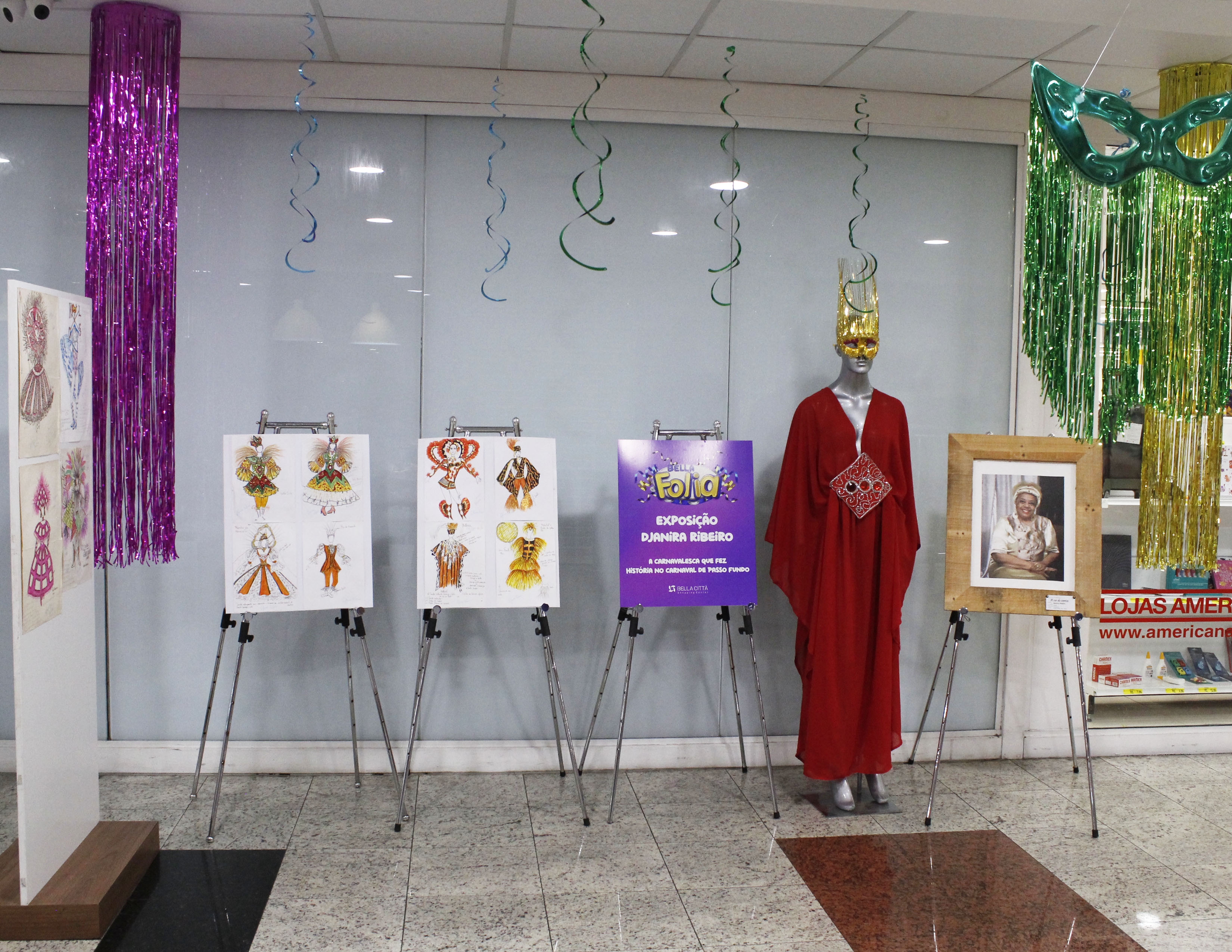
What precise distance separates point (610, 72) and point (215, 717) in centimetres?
282

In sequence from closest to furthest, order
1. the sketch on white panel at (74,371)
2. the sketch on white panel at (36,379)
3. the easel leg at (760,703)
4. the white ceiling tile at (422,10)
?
1. the sketch on white panel at (36,379)
2. the sketch on white panel at (74,371)
3. the white ceiling tile at (422,10)
4. the easel leg at (760,703)

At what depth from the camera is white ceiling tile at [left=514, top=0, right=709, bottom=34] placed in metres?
2.99

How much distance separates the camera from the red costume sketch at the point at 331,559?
3209mm

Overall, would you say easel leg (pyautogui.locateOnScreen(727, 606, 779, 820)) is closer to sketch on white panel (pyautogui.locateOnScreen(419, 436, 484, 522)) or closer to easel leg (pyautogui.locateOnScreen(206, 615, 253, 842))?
sketch on white panel (pyautogui.locateOnScreen(419, 436, 484, 522))

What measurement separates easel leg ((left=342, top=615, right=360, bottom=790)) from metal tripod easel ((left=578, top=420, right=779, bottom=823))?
2.64ft

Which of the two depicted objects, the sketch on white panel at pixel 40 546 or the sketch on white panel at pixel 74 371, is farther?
the sketch on white panel at pixel 74 371

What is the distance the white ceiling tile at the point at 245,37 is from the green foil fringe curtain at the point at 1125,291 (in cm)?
230

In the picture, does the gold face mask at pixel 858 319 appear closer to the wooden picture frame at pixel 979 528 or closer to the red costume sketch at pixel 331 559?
the wooden picture frame at pixel 979 528

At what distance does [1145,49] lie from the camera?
3.21 m

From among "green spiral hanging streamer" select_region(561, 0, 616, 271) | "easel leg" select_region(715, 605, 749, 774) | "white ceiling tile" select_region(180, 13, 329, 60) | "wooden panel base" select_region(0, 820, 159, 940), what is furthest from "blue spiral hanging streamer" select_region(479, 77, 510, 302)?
"wooden panel base" select_region(0, 820, 159, 940)

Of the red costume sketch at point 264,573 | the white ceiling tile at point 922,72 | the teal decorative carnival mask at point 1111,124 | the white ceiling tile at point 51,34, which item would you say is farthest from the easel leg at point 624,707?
the white ceiling tile at point 51,34

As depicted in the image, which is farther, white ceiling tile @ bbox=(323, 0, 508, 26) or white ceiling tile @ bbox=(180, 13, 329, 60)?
white ceiling tile @ bbox=(180, 13, 329, 60)

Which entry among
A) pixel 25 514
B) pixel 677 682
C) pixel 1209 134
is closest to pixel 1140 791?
pixel 677 682

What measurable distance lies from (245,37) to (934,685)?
3.33 m
